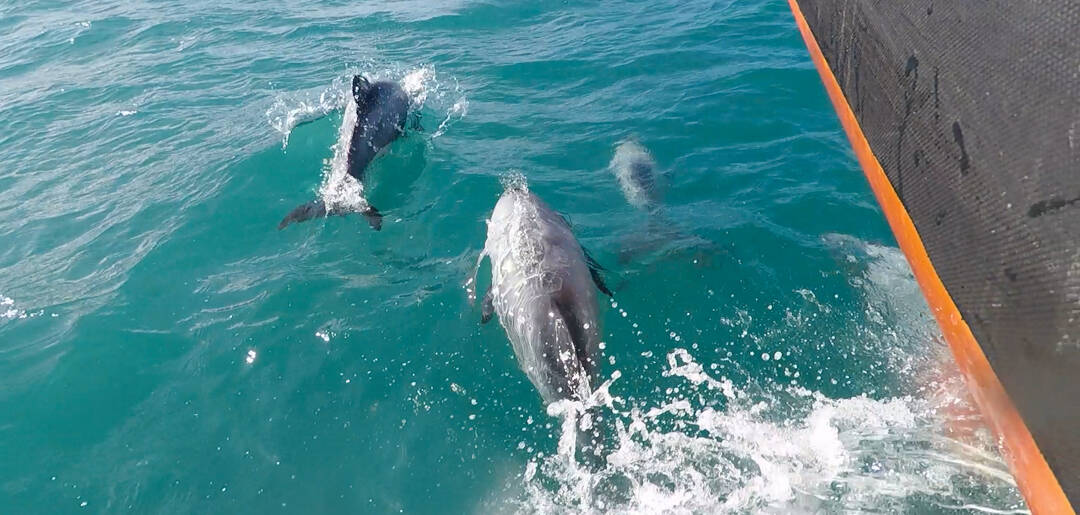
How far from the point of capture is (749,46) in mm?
14641

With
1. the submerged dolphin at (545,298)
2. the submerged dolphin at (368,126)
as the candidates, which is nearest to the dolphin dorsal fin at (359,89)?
the submerged dolphin at (368,126)

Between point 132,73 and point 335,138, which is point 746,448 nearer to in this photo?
point 335,138

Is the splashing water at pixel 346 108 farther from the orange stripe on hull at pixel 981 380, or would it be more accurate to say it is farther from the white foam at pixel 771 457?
the orange stripe on hull at pixel 981 380

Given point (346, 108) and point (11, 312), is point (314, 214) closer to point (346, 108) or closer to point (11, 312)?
point (346, 108)

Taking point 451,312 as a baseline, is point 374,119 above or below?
above

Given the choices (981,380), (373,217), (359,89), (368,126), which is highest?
(359,89)

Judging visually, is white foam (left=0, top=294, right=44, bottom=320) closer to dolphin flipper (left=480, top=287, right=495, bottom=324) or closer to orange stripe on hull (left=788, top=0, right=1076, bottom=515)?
dolphin flipper (left=480, top=287, right=495, bottom=324)

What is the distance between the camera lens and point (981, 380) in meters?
4.29

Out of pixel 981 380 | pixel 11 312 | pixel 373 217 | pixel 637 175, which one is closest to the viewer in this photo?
pixel 981 380

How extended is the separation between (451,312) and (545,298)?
5.80ft

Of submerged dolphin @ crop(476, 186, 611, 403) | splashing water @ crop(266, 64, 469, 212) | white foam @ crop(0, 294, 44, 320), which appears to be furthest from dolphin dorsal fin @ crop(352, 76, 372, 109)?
white foam @ crop(0, 294, 44, 320)

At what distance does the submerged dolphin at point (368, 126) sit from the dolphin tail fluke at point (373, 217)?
4 centimetres

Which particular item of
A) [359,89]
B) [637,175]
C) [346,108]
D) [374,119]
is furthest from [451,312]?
[346,108]

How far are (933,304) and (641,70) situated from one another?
33.9 ft
